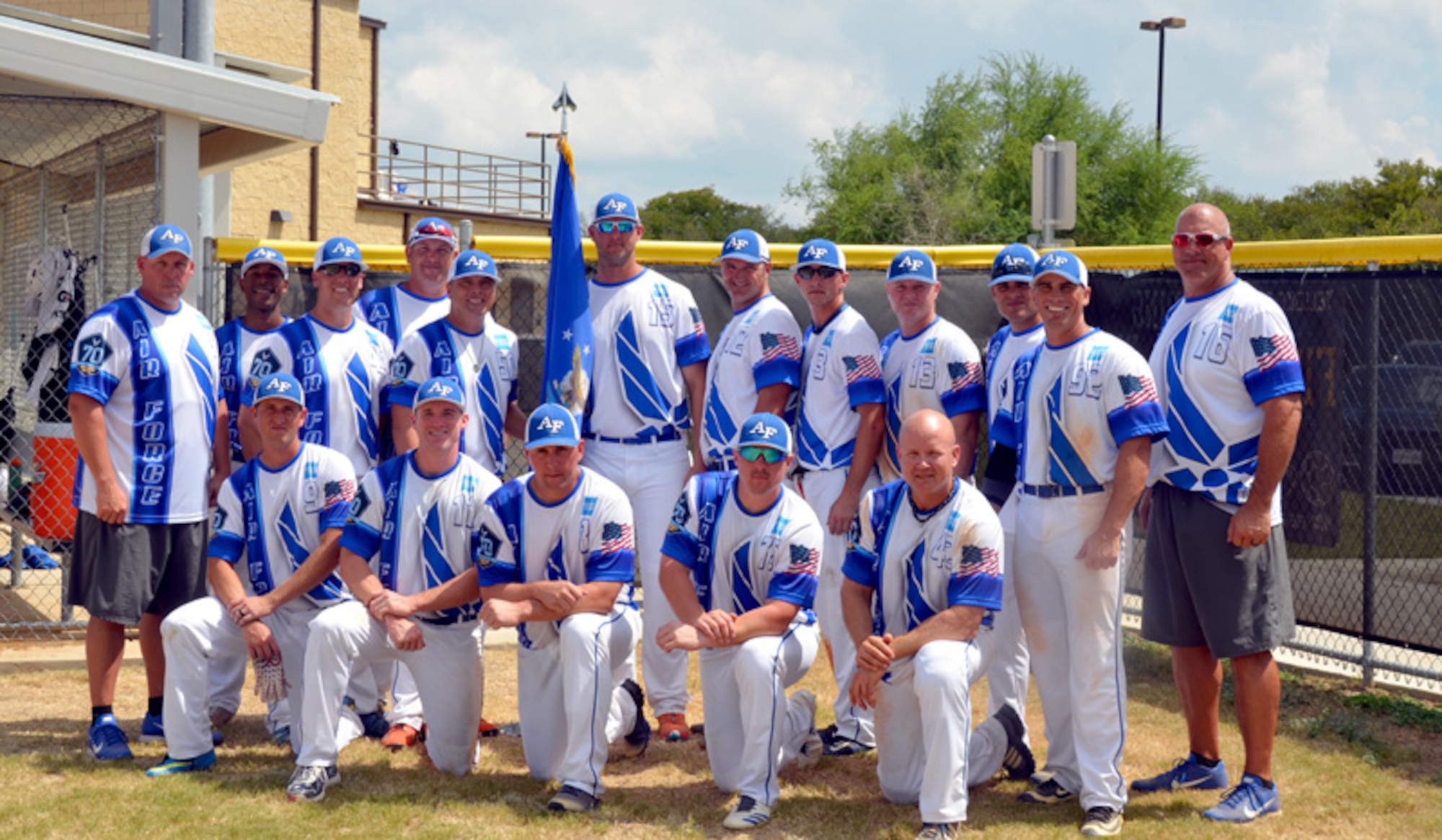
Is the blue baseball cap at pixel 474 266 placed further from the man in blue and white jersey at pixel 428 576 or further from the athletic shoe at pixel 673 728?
the athletic shoe at pixel 673 728

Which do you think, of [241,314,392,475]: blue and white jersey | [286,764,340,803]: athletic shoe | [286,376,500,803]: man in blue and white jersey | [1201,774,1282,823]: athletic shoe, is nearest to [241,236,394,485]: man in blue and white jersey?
[241,314,392,475]: blue and white jersey

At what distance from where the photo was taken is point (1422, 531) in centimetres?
711

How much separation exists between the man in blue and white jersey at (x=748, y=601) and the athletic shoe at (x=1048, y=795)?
947 mm

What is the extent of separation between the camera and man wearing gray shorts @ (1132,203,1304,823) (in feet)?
15.4

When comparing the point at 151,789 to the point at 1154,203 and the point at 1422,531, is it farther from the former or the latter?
the point at 1154,203

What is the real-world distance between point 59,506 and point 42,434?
0.46 m

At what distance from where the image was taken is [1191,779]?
5.14 m

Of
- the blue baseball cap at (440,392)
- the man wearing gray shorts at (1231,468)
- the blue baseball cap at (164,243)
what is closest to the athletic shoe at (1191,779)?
the man wearing gray shorts at (1231,468)

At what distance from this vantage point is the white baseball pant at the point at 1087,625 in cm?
470

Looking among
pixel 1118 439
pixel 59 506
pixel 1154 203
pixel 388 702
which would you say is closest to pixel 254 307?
pixel 388 702

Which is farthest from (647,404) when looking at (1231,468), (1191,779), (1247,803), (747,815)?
(1247,803)

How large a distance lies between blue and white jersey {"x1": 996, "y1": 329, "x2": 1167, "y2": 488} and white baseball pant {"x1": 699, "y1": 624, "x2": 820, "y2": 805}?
44.1 inches

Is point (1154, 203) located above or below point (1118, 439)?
above

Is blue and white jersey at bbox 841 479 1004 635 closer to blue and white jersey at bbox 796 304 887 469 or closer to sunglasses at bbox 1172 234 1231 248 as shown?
blue and white jersey at bbox 796 304 887 469
